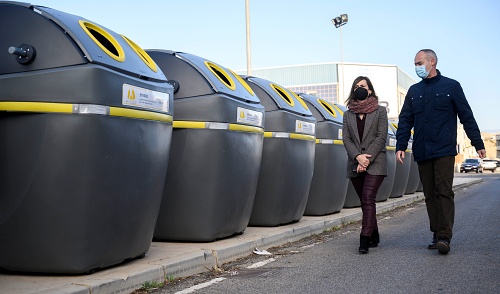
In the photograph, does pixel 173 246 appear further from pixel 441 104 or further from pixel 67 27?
pixel 441 104

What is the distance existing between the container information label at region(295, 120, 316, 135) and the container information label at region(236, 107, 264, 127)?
1107mm

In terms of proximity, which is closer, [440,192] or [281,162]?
[440,192]

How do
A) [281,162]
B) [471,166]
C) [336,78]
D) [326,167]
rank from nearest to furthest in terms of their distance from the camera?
[281,162] → [326,167] → [471,166] → [336,78]

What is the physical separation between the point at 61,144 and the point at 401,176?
1208 centimetres

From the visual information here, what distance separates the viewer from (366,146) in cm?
697

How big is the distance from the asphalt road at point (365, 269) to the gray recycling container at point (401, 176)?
6.97 metres

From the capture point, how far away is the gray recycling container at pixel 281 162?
324 inches

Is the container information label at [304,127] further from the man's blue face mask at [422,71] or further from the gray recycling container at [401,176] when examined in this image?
the gray recycling container at [401,176]

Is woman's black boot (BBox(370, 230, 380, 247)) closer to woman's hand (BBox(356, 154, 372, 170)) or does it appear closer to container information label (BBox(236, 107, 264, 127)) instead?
woman's hand (BBox(356, 154, 372, 170))

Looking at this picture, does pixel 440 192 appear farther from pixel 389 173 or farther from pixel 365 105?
pixel 389 173

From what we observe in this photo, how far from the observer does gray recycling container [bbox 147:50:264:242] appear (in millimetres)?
6586

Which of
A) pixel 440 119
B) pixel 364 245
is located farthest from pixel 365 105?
pixel 364 245

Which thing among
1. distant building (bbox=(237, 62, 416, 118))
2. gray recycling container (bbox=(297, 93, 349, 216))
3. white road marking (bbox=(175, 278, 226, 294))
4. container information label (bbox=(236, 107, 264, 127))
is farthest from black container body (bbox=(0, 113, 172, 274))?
distant building (bbox=(237, 62, 416, 118))

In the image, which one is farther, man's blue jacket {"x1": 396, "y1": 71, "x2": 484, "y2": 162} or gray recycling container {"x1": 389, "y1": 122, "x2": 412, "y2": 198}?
gray recycling container {"x1": 389, "y1": 122, "x2": 412, "y2": 198}
